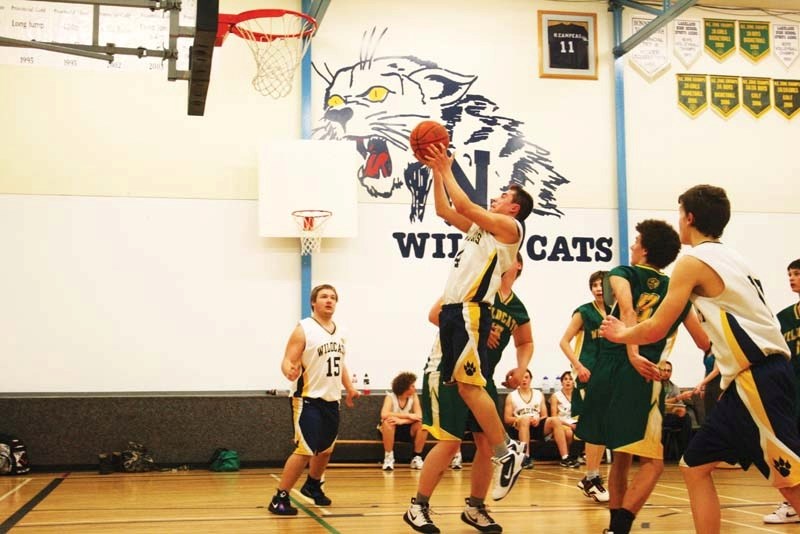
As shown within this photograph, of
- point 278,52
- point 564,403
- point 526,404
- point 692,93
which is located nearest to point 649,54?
point 692,93

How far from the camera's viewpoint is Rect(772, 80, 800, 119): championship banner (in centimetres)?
1317

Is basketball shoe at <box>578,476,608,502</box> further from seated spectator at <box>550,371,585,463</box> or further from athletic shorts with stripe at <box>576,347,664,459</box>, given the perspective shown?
seated spectator at <box>550,371,585,463</box>

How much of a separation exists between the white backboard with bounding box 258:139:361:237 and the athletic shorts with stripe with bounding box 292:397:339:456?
14.8 feet

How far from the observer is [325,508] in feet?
22.4

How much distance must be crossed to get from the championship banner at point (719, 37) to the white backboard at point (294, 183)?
5949 millimetres

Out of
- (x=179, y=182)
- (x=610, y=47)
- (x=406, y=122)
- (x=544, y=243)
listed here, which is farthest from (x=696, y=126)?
(x=179, y=182)

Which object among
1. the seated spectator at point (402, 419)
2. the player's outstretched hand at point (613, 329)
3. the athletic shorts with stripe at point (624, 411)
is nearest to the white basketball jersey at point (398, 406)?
the seated spectator at point (402, 419)

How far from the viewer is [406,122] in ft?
39.7

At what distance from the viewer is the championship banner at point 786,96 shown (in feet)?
43.2

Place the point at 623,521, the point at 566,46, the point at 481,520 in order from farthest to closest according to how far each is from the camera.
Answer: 1. the point at 566,46
2. the point at 481,520
3. the point at 623,521

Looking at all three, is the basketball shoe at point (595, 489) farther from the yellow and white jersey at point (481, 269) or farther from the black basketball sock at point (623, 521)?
the yellow and white jersey at point (481, 269)

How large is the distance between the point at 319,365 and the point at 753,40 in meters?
9.59

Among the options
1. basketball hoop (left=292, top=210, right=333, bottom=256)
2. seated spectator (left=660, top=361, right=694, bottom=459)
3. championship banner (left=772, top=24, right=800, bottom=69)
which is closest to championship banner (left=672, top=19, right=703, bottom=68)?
championship banner (left=772, top=24, right=800, bottom=69)

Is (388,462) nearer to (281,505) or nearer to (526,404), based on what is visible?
(526,404)
